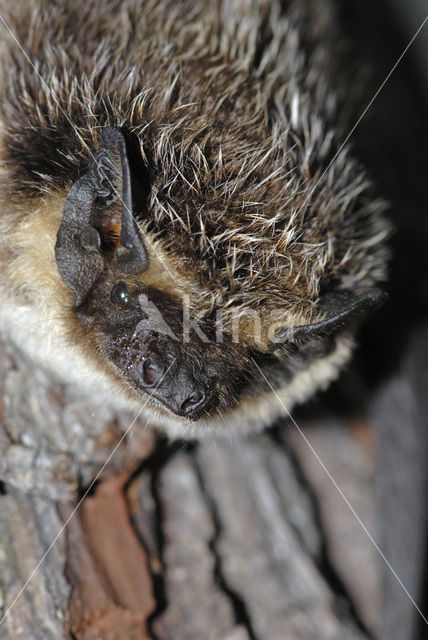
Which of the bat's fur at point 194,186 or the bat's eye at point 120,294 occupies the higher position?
the bat's fur at point 194,186

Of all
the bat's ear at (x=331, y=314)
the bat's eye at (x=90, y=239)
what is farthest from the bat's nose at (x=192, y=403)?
the bat's eye at (x=90, y=239)

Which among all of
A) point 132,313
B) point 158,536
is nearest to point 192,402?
point 132,313

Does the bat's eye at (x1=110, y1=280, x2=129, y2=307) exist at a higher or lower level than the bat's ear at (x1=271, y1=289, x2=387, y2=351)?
lower

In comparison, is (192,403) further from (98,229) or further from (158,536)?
(158,536)

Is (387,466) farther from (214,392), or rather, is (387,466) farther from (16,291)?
(16,291)

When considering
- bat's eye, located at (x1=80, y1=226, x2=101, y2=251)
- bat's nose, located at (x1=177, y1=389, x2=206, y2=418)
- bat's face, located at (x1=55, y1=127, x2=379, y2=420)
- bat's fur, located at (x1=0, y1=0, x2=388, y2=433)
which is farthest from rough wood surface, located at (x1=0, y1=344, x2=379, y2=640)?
bat's eye, located at (x1=80, y1=226, x2=101, y2=251)

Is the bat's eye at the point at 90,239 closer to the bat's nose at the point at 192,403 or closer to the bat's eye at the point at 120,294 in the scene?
the bat's eye at the point at 120,294

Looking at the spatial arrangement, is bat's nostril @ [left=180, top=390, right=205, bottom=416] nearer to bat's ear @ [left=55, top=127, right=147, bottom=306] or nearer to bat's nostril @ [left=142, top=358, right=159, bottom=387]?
bat's nostril @ [left=142, top=358, right=159, bottom=387]
